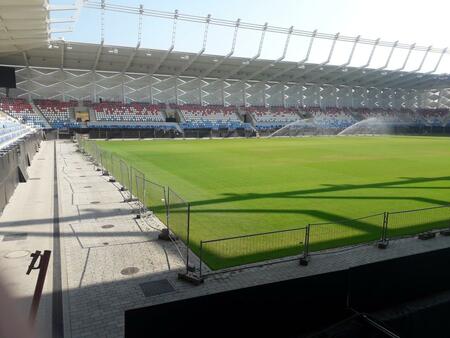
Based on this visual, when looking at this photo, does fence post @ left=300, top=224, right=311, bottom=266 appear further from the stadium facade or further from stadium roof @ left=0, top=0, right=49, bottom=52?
the stadium facade

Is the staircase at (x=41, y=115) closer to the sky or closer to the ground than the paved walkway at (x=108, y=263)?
closer to the sky

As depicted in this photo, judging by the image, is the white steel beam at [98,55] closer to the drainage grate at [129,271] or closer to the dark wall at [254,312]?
the drainage grate at [129,271]

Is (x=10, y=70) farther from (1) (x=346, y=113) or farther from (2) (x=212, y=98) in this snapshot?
(1) (x=346, y=113)

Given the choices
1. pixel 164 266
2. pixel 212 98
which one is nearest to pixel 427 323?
pixel 164 266

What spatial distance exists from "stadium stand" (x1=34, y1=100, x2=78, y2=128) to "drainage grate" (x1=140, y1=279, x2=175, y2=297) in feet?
188

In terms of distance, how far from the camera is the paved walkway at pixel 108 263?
7578 millimetres

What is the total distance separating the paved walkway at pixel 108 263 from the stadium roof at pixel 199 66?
1616 inches

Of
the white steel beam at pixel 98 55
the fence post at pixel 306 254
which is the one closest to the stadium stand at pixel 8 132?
the fence post at pixel 306 254

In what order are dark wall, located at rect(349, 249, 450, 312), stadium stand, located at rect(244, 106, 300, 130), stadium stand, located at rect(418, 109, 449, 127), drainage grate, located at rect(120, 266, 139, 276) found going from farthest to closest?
stadium stand, located at rect(418, 109, 449, 127) → stadium stand, located at rect(244, 106, 300, 130) → drainage grate, located at rect(120, 266, 139, 276) → dark wall, located at rect(349, 249, 450, 312)

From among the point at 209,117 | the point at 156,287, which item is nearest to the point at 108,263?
the point at 156,287

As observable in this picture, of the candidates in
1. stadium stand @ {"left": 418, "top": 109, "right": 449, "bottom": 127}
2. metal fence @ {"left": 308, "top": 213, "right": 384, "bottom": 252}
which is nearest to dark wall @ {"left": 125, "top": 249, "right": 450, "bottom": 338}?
metal fence @ {"left": 308, "top": 213, "right": 384, "bottom": 252}

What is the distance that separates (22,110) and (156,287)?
5884 centimetres

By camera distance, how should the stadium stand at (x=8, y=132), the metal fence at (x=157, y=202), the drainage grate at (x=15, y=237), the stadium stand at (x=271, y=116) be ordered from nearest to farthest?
1. the drainage grate at (x=15, y=237)
2. the metal fence at (x=157, y=202)
3. the stadium stand at (x=8, y=132)
4. the stadium stand at (x=271, y=116)

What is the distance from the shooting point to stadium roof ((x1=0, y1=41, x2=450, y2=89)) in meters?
56.8
